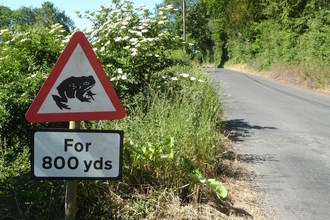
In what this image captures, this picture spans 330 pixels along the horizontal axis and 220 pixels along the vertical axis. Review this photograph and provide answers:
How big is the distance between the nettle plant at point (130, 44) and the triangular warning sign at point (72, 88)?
3.71 metres

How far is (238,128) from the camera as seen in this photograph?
8117mm

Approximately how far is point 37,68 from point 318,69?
1707cm

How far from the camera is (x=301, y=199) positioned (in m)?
4.49

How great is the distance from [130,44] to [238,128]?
297cm

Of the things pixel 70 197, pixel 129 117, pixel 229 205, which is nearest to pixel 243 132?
pixel 129 117

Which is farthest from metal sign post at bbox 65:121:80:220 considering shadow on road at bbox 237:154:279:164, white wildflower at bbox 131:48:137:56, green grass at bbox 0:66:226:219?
white wildflower at bbox 131:48:137:56

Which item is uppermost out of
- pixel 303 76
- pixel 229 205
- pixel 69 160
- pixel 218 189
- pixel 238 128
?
pixel 69 160

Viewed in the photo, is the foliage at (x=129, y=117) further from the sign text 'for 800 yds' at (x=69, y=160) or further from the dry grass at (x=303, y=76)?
the dry grass at (x=303, y=76)

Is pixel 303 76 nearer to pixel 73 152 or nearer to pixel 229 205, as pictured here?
pixel 229 205

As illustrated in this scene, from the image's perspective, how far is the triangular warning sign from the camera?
2.52m

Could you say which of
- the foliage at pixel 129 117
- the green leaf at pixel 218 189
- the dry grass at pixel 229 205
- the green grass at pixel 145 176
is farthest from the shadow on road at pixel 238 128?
the green leaf at pixel 218 189

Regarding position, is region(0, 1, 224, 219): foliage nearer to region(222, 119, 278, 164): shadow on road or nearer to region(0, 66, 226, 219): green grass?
region(0, 66, 226, 219): green grass

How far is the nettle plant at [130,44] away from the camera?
656cm

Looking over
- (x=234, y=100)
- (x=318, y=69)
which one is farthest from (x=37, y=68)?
(x=318, y=69)
